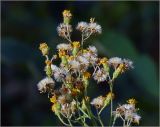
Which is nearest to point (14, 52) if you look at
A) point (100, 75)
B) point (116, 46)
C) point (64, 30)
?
point (116, 46)

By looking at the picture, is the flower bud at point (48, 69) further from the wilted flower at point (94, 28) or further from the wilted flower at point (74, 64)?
the wilted flower at point (94, 28)

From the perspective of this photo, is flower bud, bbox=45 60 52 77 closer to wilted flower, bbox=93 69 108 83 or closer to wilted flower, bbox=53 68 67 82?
wilted flower, bbox=53 68 67 82

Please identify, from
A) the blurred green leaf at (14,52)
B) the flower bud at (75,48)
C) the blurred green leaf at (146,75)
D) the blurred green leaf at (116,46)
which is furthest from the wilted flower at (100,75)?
the blurred green leaf at (14,52)

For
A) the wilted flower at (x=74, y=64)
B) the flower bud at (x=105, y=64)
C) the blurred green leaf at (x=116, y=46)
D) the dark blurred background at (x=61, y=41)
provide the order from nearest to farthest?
the wilted flower at (x=74, y=64) → the flower bud at (x=105, y=64) → the blurred green leaf at (x=116, y=46) → the dark blurred background at (x=61, y=41)

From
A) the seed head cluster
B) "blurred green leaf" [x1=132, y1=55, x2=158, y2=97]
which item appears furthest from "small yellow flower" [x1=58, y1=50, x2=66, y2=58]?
"blurred green leaf" [x1=132, y1=55, x2=158, y2=97]

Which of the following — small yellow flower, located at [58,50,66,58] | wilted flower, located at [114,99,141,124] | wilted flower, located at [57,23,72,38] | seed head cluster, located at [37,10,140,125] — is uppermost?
wilted flower, located at [57,23,72,38]

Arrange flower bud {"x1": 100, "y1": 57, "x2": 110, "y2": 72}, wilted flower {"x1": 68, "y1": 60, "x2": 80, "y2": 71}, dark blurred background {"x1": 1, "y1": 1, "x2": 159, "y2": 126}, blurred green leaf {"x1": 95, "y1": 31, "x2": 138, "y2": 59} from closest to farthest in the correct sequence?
wilted flower {"x1": 68, "y1": 60, "x2": 80, "y2": 71}, flower bud {"x1": 100, "y1": 57, "x2": 110, "y2": 72}, blurred green leaf {"x1": 95, "y1": 31, "x2": 138, "y2": 59}, dark blurred background {"x1": 1, "y1": 1, "x2": 159, "y2": 126}

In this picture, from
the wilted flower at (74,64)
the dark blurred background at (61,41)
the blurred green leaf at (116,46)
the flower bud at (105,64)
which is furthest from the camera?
the dark blurred background at (61,41)

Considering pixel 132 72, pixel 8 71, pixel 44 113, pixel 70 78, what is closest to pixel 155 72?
pixel 132 72
